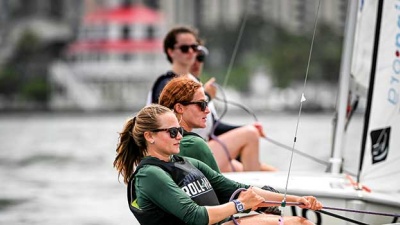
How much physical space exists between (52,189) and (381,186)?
34.5ft

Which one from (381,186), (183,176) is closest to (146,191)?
(183,176)

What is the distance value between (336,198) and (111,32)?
80.4 metres

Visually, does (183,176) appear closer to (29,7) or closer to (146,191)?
(146,191)

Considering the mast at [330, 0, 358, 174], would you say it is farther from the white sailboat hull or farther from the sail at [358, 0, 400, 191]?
the white sailboat hull

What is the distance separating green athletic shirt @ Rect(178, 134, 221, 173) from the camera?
4434mm

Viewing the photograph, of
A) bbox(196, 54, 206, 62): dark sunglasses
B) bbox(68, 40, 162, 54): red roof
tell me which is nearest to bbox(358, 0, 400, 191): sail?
bbox(196, 54, 206, 62): dark sunglasses

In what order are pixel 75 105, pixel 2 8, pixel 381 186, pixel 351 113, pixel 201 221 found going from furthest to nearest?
1. pixel 2 8
2. pixel 75 105
3. pixel 351 113
4. pixel 381 186
5. pixel 201 221

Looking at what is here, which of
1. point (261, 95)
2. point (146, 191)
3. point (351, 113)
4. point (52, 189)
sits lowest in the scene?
point (261, 95)

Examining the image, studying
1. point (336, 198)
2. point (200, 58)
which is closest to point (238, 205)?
point (336, 198)

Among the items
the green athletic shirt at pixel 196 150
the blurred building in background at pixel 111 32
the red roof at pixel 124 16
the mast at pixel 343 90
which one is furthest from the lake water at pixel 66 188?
the red roof at pixel 124 16

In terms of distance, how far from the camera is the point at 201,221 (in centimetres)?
381

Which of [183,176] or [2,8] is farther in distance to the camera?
[2,8]

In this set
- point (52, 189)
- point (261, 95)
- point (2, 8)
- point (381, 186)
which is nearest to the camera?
point (381, 186)

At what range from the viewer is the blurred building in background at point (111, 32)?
260 ft
